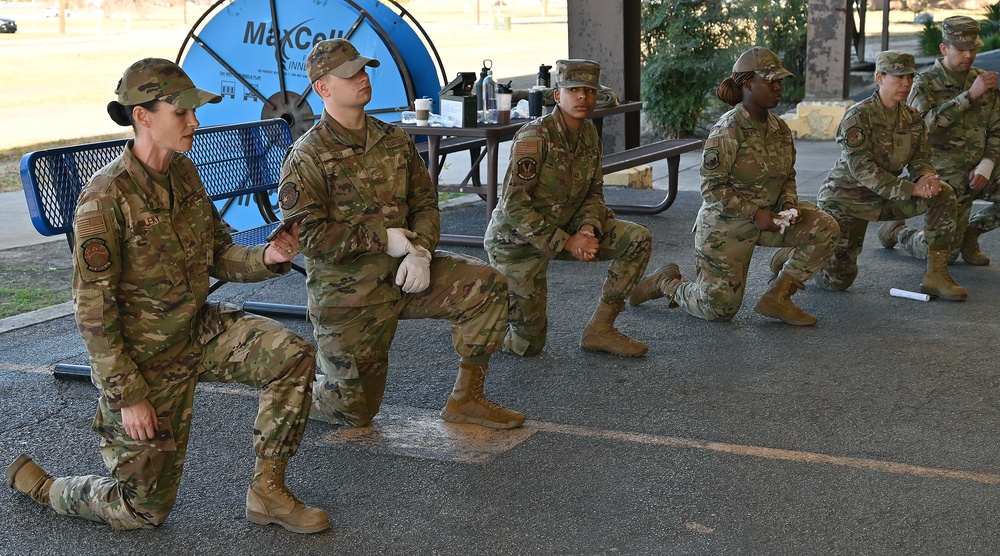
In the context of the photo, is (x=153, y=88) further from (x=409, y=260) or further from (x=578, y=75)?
(x=578, y=75)

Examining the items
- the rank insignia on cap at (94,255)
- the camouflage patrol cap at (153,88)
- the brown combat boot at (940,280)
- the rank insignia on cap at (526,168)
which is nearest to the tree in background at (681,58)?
the brown combat boot at (940,280)

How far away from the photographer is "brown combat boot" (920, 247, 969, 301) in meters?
6.04

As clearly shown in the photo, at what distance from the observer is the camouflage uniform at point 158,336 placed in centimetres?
315

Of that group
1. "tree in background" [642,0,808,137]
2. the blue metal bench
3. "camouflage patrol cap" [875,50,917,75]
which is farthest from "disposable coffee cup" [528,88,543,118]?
"tree in background" [642,0,808,137]

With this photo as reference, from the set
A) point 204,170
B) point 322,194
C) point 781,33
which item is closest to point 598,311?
point 322,194

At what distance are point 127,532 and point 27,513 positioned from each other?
410 mm

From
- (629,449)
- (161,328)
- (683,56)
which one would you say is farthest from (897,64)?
(683,56)

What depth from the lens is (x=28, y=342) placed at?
18.0ft

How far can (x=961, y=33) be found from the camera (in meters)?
6.47

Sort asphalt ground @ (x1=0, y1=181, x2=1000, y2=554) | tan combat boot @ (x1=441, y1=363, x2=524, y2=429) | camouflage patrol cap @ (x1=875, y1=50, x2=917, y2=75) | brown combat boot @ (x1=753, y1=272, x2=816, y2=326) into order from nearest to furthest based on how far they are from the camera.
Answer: asphalt ground @ (x1=0, y1=181, x2=1000, y2=554) < tan combat boot @ (x1=441, y1=363, x2=524, y2=429) < brown combat boot @ (x1=753, y1=272, x2=816, y2=326) < camouflage patrol cap @ (x1=875, y1=50, x2=917, y2=75)

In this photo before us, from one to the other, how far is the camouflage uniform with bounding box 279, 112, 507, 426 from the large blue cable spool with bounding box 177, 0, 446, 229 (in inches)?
143

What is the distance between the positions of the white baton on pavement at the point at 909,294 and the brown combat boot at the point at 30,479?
15.1 ft

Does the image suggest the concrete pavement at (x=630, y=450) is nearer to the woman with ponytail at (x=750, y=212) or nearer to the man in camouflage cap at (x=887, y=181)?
the woman with ponytail at (x=750, y=212)

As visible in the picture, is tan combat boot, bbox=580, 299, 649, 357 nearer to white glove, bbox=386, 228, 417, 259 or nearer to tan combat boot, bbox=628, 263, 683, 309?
tan combat boot, bbox=628, 263, 683, 309
